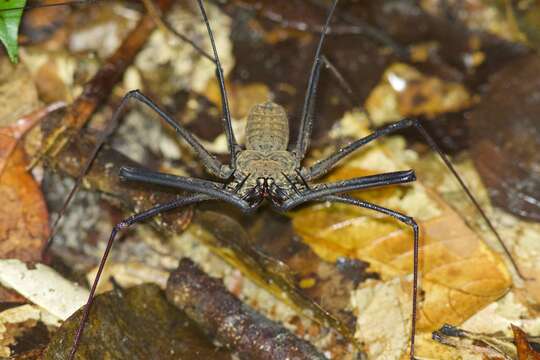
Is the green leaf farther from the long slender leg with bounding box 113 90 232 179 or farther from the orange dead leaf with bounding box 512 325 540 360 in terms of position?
the orange dead leaf with bounding box 512 325 540 360

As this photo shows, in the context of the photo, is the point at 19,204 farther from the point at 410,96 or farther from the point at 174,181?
the point at 410,96

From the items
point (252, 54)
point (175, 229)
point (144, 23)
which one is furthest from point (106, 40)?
point (175, 229)

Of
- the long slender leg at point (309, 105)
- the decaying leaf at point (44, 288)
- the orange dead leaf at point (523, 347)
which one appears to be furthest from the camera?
the long slender leg at point (309, 105)

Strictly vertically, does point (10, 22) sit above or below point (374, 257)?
above

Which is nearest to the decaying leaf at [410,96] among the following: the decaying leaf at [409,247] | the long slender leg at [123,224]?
the decaying leaf at [409,247]

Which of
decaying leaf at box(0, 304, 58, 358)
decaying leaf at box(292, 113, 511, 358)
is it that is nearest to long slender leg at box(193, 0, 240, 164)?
decaying leaf at box(292, 113, 511, 358)

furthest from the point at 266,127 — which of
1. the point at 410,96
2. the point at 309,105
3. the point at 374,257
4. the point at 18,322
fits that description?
the point at 18,322

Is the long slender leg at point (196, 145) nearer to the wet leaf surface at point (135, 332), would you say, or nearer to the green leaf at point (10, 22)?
the green leaf at point (10, 22)
